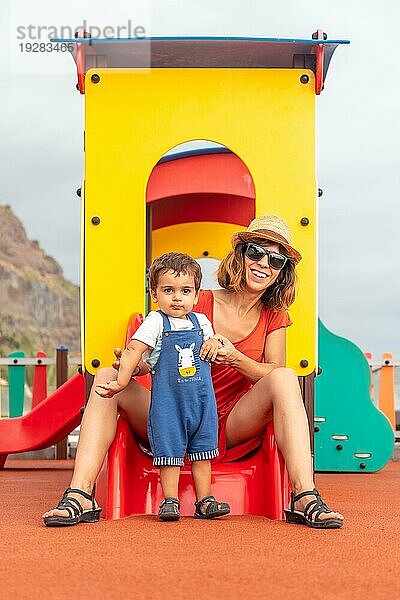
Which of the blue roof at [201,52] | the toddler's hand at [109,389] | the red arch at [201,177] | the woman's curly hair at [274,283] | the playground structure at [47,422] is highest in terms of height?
the blue roof at [201,52]

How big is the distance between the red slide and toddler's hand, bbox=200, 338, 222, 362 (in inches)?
138

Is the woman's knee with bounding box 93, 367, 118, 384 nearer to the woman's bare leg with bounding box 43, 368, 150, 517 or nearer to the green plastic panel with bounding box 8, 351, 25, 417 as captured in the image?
the woman's bare leg with bounding box 43, 368, 150, 517

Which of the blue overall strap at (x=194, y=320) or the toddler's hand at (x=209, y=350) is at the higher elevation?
the blue overall strap at (x=194, y=320)

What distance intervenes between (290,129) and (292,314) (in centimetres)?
91

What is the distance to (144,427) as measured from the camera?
4176 mm

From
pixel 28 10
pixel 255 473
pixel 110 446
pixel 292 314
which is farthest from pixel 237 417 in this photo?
pixel 28 10

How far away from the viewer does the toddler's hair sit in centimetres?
389

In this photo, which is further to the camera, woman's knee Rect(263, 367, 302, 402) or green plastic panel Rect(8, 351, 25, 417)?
green plastic panel Rect(8, 351, 25, 417)

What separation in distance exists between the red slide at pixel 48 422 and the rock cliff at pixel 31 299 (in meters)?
31.9

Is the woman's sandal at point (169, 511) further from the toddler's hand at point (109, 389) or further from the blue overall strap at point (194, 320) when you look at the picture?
the blue overall strap at point (194, 320)

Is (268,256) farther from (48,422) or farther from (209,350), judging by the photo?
(48,422)

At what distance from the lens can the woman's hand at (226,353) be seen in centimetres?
399

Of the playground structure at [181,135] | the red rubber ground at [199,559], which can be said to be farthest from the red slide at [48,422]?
the red rubber ground at [199,559]

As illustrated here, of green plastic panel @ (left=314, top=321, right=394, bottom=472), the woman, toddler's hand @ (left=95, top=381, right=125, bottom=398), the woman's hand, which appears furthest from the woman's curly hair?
green plastic panel @ (left=314, top=321, right=394, bottom=472)
